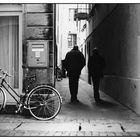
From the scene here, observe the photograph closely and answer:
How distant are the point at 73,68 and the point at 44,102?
3661 mm

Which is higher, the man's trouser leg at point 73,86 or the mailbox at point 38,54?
the mailbox at point 38,54

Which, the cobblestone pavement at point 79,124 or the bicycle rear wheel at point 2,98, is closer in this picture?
the cobblestone pavement at point 79,124

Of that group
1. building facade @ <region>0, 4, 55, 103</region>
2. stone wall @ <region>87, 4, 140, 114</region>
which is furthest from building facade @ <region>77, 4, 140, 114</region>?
building facade @ <region>0, 4, 55, 103</region>

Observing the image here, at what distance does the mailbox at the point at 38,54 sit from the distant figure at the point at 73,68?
286 centimetres

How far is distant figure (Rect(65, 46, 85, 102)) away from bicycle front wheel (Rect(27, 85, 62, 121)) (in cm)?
334

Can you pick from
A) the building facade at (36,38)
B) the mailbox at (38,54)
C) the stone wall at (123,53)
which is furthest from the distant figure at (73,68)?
the mailbox at (38,54)

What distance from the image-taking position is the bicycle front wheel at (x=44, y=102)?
26.6 feet

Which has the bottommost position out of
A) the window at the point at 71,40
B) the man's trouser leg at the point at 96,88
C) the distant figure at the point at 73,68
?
the man's trouser leg at the point at 96,88

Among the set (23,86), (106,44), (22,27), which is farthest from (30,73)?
(106,44)

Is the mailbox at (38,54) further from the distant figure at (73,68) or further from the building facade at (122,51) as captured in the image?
the distant figure at (73,68)


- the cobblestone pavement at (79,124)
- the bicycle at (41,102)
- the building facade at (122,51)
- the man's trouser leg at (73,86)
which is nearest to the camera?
the cobblestone pavement at (79,124)

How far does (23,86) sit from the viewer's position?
8.89 m

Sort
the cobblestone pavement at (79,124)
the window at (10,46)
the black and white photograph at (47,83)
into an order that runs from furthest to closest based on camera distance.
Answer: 1. the window at (10,46)
2. the black and white photograph at (47,83)
3. the cobblestone pavement at (79,124)

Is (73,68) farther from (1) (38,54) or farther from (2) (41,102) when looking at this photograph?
(2) (41,102)
